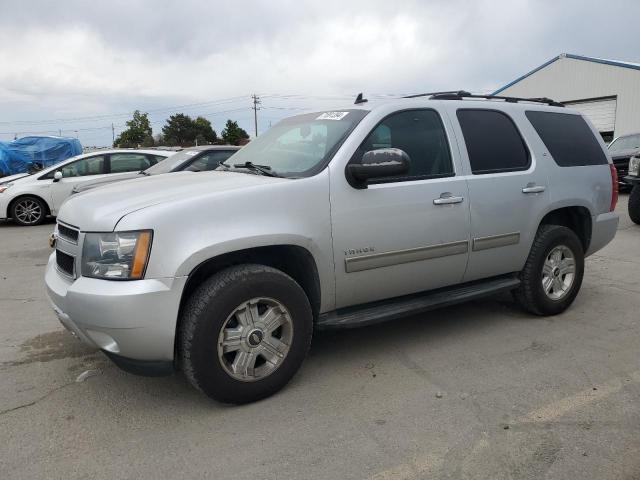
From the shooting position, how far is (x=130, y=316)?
2.73m

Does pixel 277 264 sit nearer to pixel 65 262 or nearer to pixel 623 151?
pixel 65 262

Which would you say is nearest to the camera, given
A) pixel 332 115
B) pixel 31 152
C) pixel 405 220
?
pixel 405 220

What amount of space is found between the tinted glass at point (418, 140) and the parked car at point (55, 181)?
28.7 ft

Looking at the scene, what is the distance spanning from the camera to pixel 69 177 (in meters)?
11.6

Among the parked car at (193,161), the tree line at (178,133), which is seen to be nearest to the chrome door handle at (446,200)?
the parked car at (193,161)

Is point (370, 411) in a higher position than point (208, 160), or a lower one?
lower

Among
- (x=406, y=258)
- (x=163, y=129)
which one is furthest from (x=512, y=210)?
(x=163, y=129)

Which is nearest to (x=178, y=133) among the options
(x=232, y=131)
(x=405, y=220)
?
(x=232, y=131)

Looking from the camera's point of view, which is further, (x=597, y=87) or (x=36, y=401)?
(x=597, y=87)

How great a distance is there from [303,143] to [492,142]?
153 centimetres

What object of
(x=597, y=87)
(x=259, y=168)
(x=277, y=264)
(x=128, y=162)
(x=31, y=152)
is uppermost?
(x=597, y=87)

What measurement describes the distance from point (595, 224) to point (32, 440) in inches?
183

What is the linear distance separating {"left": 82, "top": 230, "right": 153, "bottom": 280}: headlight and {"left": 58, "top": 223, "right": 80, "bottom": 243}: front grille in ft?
0.92

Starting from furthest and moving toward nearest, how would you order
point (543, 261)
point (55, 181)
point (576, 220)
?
point (55, 181)
point (576, 220)
point (543, 261)
